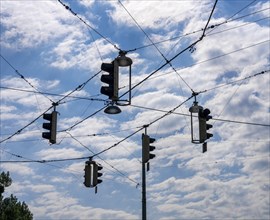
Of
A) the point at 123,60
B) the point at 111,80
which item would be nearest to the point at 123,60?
the point at 123,60

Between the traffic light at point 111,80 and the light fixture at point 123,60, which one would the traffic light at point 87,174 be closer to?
the light fixture at point 123,60

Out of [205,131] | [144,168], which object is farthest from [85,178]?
[205,131]

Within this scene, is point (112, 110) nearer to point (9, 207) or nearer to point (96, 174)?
point (96, 174)

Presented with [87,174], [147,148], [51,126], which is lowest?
[87,174]

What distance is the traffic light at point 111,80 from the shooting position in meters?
12.4

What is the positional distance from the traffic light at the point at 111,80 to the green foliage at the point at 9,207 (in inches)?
1374

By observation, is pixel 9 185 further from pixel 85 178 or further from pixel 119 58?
pixel 119 58

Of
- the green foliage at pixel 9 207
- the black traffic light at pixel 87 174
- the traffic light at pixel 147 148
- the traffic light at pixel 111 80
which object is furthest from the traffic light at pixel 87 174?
the green foliage at pixel 9 207

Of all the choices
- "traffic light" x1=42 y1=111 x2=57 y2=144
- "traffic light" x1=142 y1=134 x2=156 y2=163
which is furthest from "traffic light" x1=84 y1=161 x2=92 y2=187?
"traffic light" x1=42 y1=111 x2=57 y2=144

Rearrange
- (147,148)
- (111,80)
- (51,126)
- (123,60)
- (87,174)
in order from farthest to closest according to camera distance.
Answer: (87,174) < (147,148) < (51,126) < (123,60) < (111,80)

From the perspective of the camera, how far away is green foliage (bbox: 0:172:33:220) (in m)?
44.8

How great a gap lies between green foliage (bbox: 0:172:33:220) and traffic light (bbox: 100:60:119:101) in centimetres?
3490

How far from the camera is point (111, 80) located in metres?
12.5

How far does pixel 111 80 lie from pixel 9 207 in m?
36.4
